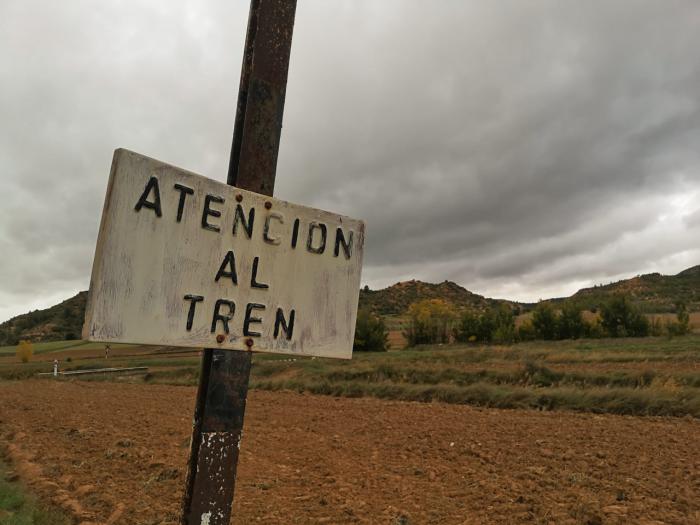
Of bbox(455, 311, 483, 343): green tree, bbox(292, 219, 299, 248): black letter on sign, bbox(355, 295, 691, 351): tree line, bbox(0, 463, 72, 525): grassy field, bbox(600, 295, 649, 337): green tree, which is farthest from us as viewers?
bbox(455, 311, 483, 343): green tree

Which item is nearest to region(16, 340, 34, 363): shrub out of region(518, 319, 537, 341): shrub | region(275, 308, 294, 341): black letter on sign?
region(518, 319, 537, 341): shrub

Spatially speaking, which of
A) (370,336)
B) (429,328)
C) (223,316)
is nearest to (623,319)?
(429,328)

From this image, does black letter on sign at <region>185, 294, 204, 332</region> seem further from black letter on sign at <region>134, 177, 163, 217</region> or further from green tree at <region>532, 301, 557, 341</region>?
green tree at <region>532, 301, 557, 341</region>

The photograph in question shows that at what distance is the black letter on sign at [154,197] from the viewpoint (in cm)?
165

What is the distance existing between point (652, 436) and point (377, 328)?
130 feet

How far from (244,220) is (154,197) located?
33 centimetres

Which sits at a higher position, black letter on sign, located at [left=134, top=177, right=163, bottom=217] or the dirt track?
black letter on sign, located at [left=134, top=177, right=163, bottom=217]

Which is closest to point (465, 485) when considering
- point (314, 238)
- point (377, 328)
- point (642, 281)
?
point (314, 238)

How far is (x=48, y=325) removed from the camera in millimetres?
99375

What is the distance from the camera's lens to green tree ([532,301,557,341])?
47.0 m

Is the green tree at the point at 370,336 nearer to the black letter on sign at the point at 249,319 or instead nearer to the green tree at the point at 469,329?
the green tree at the point at 469,329

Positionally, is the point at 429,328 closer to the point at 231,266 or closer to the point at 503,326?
the point at 503,326

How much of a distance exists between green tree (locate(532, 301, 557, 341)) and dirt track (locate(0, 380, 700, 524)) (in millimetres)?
37737

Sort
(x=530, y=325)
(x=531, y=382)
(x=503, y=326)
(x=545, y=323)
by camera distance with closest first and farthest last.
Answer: (x=531, y=382)
(x=545, y=323)
(x=503, y=326)
(x=530, y=325)
